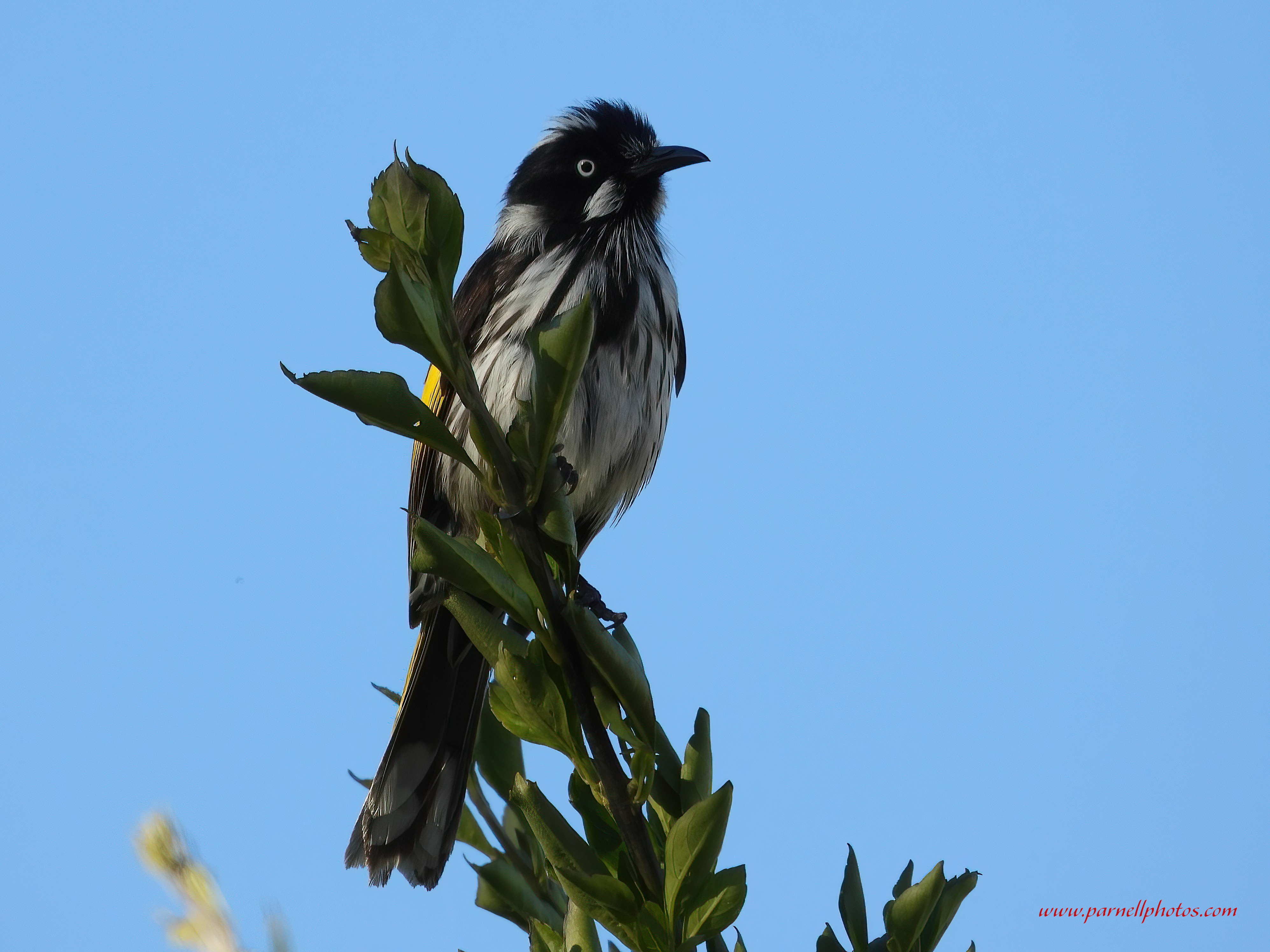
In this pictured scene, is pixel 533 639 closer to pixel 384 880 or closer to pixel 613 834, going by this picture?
pixel 613 834

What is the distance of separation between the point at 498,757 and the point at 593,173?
3.60 meters

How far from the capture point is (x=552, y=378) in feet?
6.03

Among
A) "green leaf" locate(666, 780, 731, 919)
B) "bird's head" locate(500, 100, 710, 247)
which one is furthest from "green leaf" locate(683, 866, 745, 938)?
"bird's head" locate(500, 100, 710, 247)

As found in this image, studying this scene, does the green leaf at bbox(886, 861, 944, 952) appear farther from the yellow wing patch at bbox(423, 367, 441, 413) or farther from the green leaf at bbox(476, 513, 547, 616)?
the yellow wing patch at bbox(423, 367, 441, 413)

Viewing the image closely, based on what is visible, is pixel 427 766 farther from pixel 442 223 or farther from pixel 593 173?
pixel 593 173

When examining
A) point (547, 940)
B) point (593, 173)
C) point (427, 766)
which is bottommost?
point (547, 940)

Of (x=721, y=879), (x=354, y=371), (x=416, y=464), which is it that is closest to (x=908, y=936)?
(x=721, y=879)

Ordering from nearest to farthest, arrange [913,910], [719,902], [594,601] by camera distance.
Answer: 1. [719,902]
2. [913,910]
3. [594,601]

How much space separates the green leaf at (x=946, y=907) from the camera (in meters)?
1.77

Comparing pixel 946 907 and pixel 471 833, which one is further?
pixel 471 833

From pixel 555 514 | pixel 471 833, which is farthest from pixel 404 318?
pixel 471 833

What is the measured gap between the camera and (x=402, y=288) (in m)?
1.71

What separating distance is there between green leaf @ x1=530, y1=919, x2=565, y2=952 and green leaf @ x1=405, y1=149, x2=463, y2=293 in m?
0.96

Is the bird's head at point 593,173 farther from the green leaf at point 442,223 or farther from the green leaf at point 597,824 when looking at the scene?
the green leaf at point 597,824
